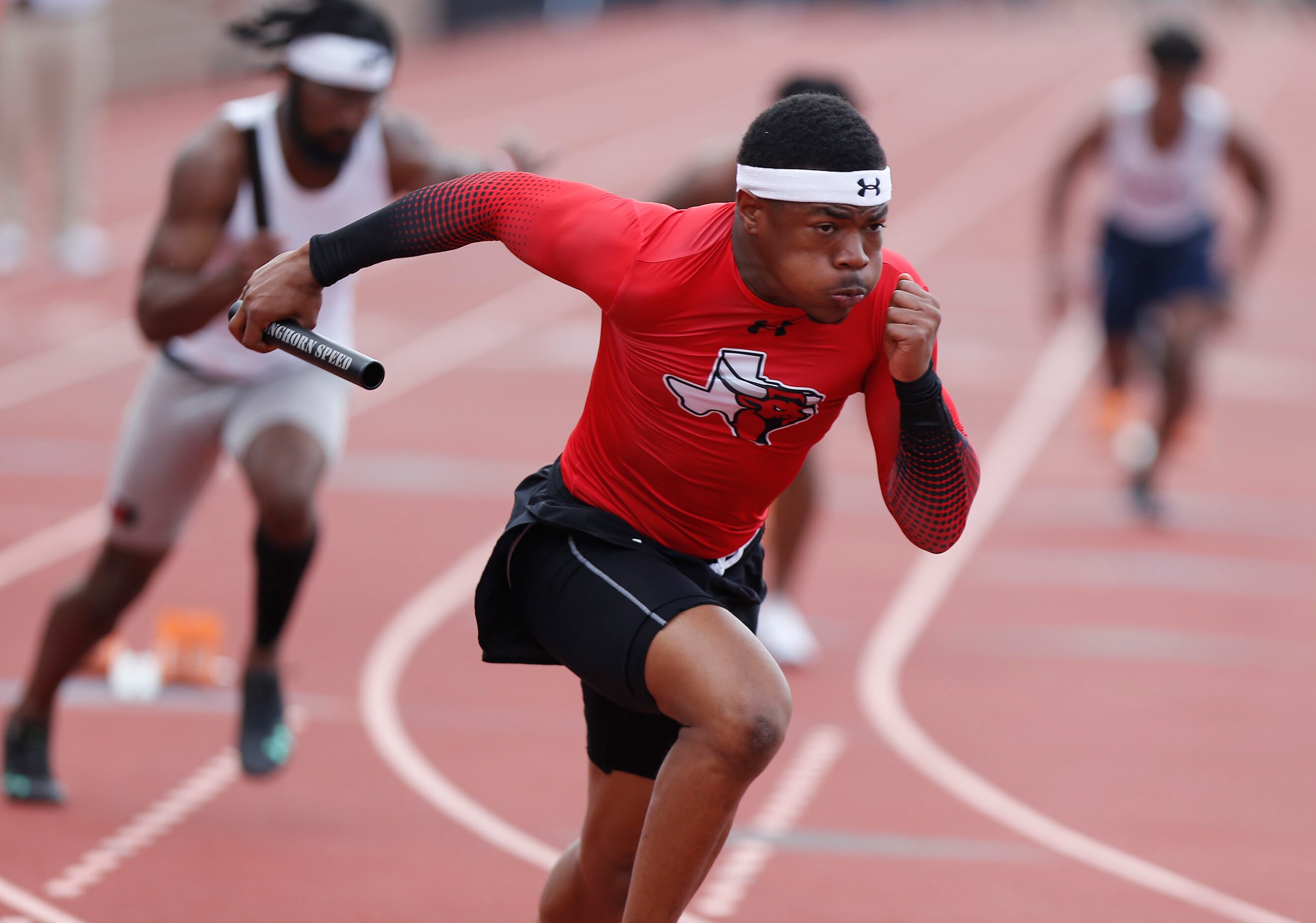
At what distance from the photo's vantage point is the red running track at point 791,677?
517 cm

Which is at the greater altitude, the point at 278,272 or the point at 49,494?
the point at 278,272

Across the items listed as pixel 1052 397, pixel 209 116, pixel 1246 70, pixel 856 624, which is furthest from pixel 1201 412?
pixel 1246 70

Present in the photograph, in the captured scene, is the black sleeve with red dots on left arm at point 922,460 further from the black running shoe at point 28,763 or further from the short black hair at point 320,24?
the black running shoe at point 28,763

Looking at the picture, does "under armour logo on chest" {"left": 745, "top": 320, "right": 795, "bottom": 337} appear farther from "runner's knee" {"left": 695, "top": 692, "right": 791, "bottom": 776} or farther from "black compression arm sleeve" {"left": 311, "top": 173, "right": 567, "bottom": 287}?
"runner's knee" {"left": 695, "top": 692, "right": 791, "bottom": 776}

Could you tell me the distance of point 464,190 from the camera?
3.77 m

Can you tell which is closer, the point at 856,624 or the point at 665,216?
the point at 665,216

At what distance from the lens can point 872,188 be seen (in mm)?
A: 3447

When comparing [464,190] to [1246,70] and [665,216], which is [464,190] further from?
[1246,70]

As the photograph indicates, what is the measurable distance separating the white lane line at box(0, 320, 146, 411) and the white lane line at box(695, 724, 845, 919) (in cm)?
661

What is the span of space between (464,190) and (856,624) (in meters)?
4.56

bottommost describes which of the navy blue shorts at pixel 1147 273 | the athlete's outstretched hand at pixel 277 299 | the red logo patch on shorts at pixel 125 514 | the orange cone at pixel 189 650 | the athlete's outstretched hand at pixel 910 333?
the navy blue shorts at pixel 1147 273

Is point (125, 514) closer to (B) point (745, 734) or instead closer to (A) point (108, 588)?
(A) point (108, 588)

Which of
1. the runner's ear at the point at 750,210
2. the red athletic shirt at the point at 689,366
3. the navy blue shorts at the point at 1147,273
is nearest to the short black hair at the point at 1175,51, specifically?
the navy blue shorts at the point at 1147,273

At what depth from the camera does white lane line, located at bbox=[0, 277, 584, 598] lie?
8.58m
